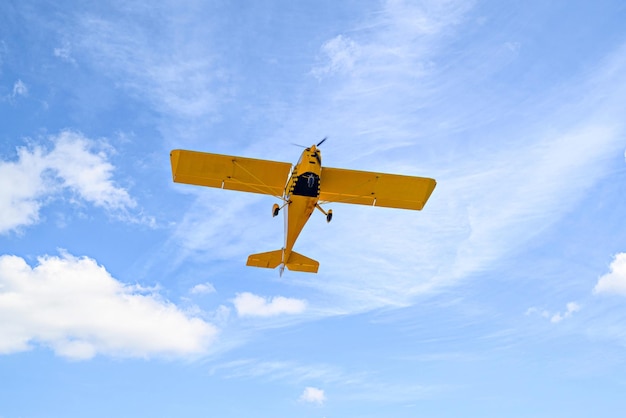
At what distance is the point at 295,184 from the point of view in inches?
971

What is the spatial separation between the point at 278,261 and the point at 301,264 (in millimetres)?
1186

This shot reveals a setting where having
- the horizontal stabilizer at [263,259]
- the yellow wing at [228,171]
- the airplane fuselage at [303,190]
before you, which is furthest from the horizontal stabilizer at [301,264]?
the yellow wing at [228,171]

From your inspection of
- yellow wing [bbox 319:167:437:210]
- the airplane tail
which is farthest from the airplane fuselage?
the airplane tail

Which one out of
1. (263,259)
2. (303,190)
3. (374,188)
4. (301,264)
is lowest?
(303,190)

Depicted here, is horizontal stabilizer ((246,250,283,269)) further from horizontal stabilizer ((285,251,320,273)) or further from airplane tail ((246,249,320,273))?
horizontal stabilizer ((285,251,320,273))

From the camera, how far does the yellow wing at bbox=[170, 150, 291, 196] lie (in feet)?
89.4

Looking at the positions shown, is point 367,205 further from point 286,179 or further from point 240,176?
point 240,176

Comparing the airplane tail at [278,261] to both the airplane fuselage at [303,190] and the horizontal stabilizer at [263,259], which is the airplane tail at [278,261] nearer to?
the horizontal stabilizer at [263,259]

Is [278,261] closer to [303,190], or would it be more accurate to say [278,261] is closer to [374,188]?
[374,188]

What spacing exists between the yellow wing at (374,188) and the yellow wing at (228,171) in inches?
88.1

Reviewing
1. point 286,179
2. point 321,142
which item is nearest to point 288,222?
point 286,179

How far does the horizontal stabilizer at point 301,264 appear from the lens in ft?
99.2

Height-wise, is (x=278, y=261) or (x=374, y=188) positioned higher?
(x=374, y=188)

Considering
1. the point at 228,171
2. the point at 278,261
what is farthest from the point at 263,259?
the point at 228,171
